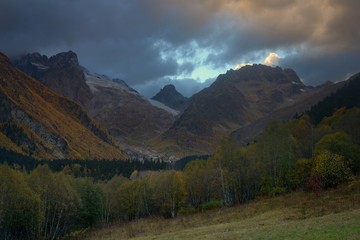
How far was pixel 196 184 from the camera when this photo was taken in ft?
433

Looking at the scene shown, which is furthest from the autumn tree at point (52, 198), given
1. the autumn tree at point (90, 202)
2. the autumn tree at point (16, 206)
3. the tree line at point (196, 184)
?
the autumn tree at point (90, 202)

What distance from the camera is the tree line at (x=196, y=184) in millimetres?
90875

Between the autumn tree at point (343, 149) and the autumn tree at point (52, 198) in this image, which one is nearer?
the autumn tree at point (343, 149)

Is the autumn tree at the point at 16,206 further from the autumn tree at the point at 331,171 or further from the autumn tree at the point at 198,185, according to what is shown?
the autumn tree at the point at 331,171

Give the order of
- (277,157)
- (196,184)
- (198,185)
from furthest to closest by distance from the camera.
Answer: (196,184), (198,185), (277,157)

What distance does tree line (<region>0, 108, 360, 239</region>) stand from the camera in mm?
90875

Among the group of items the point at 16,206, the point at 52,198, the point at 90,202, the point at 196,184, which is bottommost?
the point at 90,202

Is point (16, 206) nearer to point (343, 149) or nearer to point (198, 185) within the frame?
point (198, 185)

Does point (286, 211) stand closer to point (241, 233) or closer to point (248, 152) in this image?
point (241, 233)

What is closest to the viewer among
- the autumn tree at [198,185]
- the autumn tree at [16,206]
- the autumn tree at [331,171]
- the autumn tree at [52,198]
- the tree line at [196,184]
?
the autumn tree at [331,171]

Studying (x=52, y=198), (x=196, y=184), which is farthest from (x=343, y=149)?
(x=52, y=198)

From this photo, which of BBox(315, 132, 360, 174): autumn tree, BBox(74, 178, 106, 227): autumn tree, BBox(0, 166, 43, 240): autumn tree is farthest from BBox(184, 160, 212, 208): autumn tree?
BBox(0, 166, 43, 240): autumn tree

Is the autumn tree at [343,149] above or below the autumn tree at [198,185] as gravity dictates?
above

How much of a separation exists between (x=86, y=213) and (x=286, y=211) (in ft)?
256
